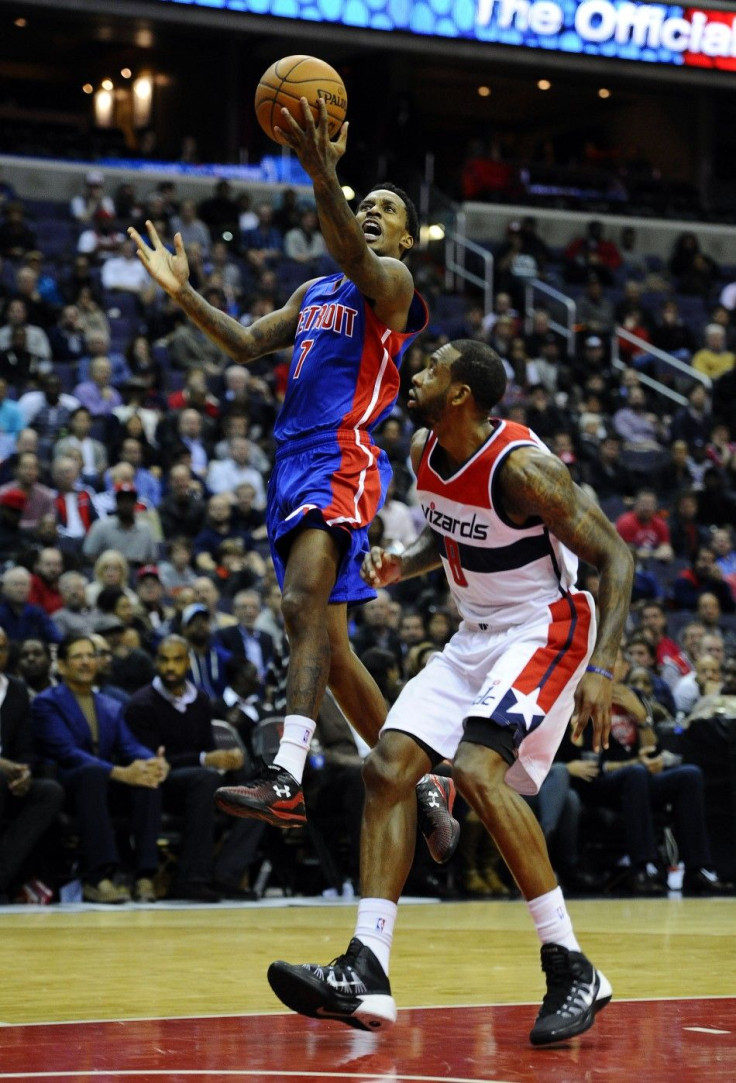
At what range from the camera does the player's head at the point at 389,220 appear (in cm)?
591

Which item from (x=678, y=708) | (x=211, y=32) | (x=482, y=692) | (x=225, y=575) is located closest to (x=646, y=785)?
(x=678, y=708)

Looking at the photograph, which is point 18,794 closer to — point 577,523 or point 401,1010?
point 401,1010

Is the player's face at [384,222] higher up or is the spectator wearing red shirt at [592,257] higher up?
the player's face at [384,222]

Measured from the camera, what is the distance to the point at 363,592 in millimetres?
5844

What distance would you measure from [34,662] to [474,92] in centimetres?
1979

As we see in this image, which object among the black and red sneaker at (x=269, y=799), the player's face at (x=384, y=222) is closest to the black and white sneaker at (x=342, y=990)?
the black and red sneaker at (x=269, y=799)

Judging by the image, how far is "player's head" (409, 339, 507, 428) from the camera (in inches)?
202

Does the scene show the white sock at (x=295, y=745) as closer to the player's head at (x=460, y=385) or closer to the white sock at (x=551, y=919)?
the white sock at (x=551, y=919)

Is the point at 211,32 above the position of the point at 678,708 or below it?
above

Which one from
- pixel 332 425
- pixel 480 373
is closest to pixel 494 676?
pixel 480 373

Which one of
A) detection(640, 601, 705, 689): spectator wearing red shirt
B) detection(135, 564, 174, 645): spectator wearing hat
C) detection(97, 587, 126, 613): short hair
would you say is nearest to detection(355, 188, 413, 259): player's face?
detection(97, 587, 126, 613): short hair

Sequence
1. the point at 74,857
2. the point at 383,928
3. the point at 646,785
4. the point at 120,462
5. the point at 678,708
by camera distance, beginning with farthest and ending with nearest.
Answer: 1. the point at 120,462
2. the point at 678,708
3. the point at 646,785
4. the point at 74,857
5. the point at 383,928

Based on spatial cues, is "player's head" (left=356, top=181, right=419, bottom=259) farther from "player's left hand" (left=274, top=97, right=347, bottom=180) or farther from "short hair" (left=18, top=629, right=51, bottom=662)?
"short hair" (left=18, top=629, right=51, bottom=662)

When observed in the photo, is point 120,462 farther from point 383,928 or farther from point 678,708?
point 383,928
